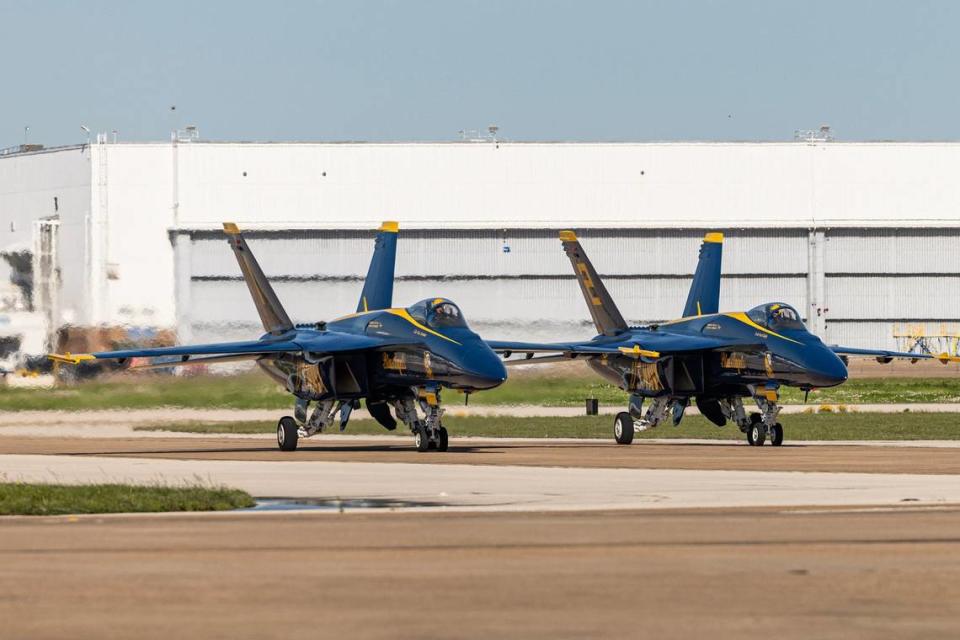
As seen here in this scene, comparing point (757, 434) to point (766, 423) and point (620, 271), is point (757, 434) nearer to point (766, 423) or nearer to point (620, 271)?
point (766, 423)

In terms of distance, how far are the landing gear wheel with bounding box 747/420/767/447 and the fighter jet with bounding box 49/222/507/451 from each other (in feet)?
22.7

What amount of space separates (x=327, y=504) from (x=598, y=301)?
24.4m

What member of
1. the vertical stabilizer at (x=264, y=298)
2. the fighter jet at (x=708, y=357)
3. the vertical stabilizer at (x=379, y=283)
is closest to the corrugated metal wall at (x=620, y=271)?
the fighter jet at (x=708, y=357)

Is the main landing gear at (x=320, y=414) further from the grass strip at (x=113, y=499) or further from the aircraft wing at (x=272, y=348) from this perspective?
the grass strip at (x=113, y=499)

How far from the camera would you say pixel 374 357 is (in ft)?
122

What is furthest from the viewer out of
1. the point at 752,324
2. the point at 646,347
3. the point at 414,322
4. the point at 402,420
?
the point at 646,347

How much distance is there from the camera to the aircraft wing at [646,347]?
38625mm

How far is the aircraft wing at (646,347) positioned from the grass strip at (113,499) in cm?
1657

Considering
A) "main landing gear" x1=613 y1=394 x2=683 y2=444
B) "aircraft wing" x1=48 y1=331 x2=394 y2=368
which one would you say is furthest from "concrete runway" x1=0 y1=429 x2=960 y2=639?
"main landing gear" x1=613 y1=394 x2=683 y2=444

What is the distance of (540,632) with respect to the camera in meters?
10.5

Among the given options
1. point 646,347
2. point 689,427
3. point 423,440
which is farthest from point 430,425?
point 689,427

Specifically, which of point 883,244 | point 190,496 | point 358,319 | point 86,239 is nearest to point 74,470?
point 190,496

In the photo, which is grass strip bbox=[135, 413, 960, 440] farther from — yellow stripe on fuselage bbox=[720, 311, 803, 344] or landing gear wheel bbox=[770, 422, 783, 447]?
yellow stripe on fuselage bbox=[720, 311, 803, 344]

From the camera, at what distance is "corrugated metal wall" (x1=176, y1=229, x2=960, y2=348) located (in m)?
92.1
